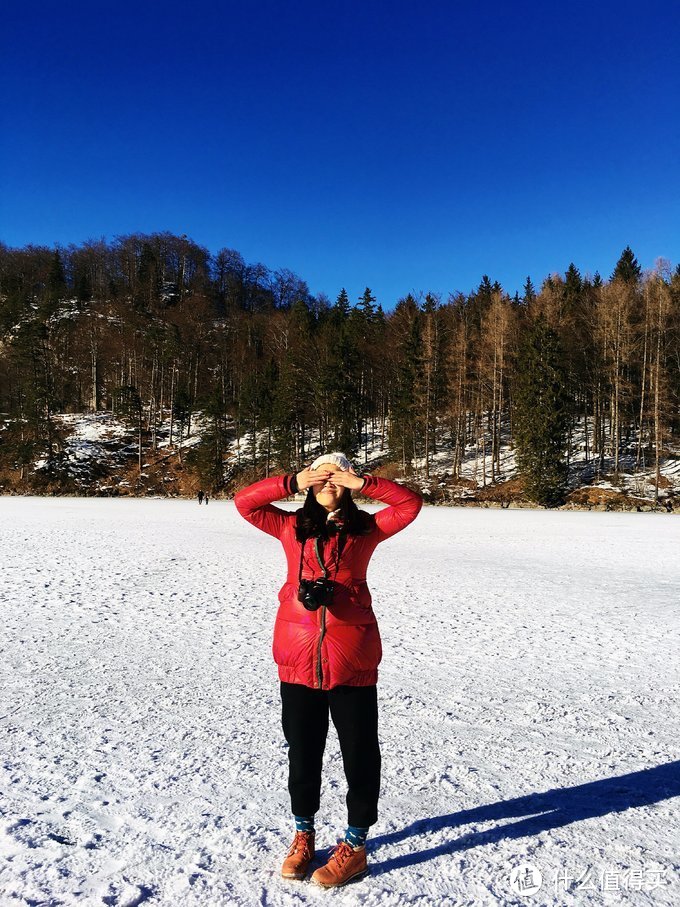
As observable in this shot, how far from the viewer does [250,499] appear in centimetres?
278

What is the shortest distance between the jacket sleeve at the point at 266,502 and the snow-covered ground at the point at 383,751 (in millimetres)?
1543

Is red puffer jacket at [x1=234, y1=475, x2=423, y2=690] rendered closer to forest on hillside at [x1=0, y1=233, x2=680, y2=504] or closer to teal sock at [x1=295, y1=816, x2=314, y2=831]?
teal sock at [x1=295, y1=816, x2=314, y2=831]

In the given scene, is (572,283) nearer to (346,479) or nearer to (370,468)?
(370,468)

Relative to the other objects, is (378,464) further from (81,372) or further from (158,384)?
(81,372)

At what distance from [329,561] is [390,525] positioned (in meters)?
0.35

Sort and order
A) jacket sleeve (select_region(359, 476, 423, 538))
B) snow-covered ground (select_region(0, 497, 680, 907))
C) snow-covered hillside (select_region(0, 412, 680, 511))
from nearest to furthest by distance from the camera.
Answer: snow-covered ground (select_region(0, 497, 680, 907)), jacket sleeve (select_region(359, 476, 423, 538)), snow-covered hillside (select_region(0, 412, 680, 511))

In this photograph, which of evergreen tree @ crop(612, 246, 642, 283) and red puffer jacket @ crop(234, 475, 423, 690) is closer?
red puffer jacket @ crop(234, 475, 423, 690)

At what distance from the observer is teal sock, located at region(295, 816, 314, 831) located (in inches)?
101

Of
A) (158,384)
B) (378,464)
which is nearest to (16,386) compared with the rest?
(158,384)

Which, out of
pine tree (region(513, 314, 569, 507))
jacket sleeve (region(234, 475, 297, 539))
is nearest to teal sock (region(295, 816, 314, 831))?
jacket sleeve (region(234, 475, 297, 539))

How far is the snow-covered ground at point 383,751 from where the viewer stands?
8.28 ft

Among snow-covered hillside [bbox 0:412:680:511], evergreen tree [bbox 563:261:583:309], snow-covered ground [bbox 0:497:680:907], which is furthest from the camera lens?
evergreen tree [bbox 563:261:583:309]

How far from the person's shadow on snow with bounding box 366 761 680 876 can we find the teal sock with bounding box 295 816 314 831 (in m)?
0.34

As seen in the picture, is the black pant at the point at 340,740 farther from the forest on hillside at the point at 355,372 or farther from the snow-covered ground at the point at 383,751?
the forest on hillside at the point at 355,372
